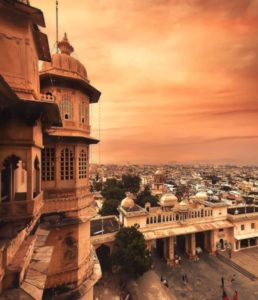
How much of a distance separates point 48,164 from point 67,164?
101cm

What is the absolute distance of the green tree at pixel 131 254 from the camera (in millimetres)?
22672

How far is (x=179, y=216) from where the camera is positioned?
31656 millimetres

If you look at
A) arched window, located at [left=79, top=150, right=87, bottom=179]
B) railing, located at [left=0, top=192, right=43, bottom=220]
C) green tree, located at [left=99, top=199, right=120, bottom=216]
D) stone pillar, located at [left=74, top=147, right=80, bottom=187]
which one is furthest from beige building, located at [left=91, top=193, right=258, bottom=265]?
railing, located at [left=0, top=192, right=43, bottom=220]

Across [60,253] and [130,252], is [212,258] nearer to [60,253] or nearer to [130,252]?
[130,252]

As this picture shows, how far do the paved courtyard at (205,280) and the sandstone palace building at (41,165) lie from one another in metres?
13.1

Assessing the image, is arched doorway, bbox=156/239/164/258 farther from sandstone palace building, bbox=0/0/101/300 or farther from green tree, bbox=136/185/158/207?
sandstone palace building, bbox=0/0/101/300

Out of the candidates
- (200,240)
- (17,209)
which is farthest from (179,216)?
(17,209)

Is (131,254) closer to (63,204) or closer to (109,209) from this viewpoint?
(63,204)

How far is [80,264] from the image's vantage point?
42.1ft

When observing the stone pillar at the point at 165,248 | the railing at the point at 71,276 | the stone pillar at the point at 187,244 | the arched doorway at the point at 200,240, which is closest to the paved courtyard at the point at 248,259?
the arched doorway at the point at 200,240

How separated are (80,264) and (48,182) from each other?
5.05m

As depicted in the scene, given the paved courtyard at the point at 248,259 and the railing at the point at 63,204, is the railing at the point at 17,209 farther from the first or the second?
the paved courtyard at the point at 248,259

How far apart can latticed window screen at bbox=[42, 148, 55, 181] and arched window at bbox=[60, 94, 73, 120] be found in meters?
2.01

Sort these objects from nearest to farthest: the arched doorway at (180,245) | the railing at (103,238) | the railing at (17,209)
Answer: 1. the railing at (17,209)
2. the railing at (103,238)
3. the arched doorway at (180,245)
